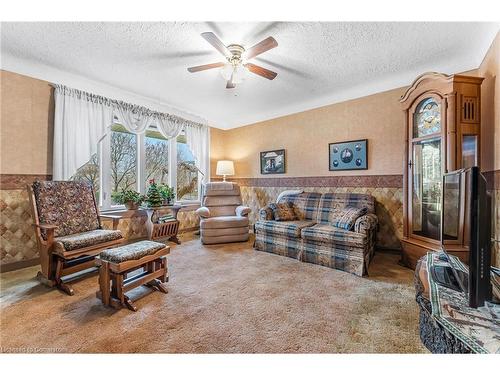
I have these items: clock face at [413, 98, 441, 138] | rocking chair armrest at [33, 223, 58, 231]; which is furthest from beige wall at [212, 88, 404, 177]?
rocking chair armrest at [33, 223, 58, 231]

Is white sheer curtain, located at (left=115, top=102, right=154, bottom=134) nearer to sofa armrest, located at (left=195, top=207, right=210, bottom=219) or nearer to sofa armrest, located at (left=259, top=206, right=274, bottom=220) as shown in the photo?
sofa armrest, located at (left=195, top=207, right=210, bottom=219)

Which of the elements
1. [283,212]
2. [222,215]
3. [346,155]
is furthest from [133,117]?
Result: [346,155]

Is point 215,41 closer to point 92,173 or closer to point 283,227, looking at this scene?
point 283,227

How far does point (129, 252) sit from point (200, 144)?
3263 millimetres

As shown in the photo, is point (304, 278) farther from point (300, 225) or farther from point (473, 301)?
point (473, 301)

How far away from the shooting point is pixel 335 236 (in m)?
2.80

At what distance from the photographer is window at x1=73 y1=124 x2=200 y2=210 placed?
357 centimetres

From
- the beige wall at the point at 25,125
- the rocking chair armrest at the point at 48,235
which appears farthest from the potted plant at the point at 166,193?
the rocking chair armrest at the point at 48,235

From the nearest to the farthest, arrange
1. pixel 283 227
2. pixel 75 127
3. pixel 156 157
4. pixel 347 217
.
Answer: pixel 347 217
pixel 75 127
pixel 283 227
pixel 156 157

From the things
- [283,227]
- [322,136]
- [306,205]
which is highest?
[322,136]

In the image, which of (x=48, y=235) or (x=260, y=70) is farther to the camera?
(x=260, y=70)

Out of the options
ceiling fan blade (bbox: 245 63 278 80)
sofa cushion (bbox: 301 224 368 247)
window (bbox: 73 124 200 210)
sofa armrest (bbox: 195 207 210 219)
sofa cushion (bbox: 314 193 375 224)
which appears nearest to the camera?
ceiling fan blade (bbox: 245 63 278 80)

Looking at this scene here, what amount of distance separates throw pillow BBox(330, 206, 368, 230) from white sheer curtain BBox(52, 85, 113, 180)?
3.62m
